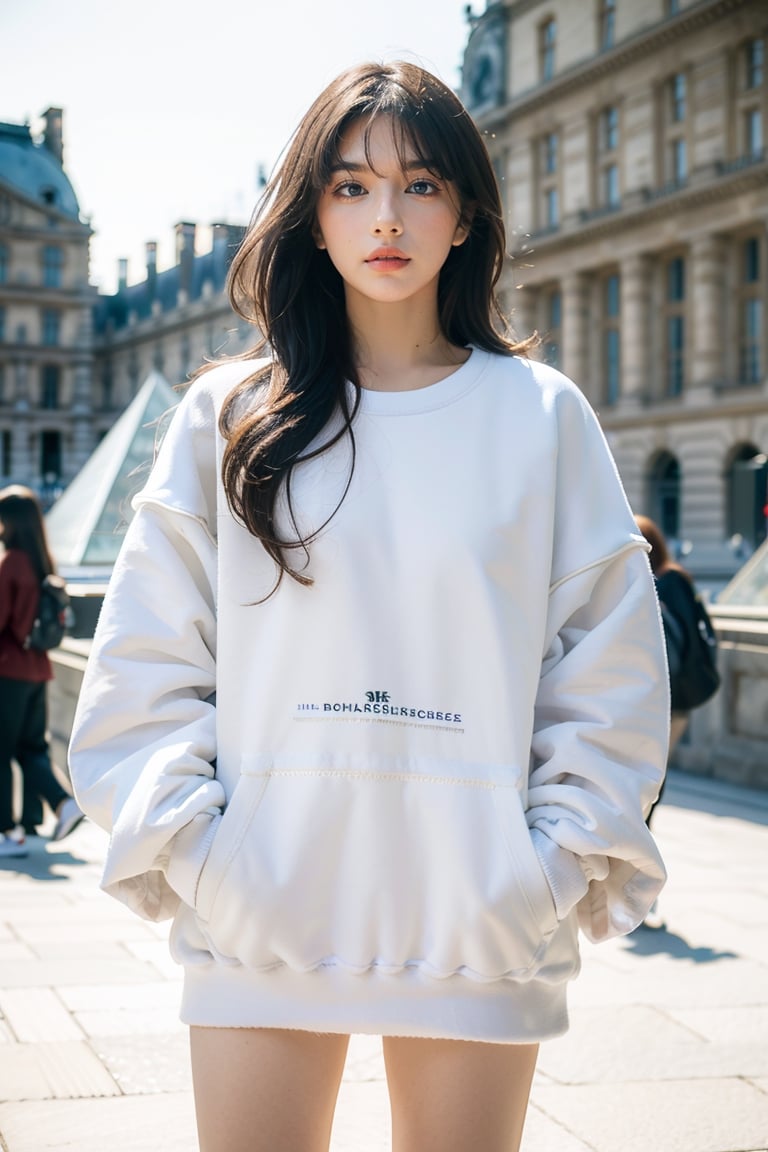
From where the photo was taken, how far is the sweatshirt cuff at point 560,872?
154 centimetres

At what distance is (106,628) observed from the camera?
1649mm

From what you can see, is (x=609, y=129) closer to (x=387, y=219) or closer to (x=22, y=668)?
(x=22, y=668)

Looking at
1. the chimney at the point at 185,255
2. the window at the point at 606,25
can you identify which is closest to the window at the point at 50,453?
the chimney at the point at 185,255

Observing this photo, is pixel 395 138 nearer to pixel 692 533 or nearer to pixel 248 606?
pixel 248 606

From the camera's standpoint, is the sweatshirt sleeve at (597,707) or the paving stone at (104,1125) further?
the paving stone at (104,1125)

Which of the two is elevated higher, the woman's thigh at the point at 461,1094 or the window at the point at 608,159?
the window at the point at 608,159

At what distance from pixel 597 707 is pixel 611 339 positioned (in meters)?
38.5

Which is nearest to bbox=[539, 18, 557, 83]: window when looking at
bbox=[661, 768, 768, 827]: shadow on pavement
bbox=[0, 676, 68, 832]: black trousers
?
bbox=[661, 768, 768, 827]: shadow on pavement

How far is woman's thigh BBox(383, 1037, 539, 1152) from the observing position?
5.04 feet

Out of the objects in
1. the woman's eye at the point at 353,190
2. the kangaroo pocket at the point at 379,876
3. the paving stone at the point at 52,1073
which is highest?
the woman's eye at the point at 353,190

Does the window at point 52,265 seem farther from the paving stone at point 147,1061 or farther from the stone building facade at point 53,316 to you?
the paving stone at point 147,1061

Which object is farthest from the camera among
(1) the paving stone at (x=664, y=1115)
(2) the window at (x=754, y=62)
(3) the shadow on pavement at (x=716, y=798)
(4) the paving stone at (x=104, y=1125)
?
(2) the window at (x=754, y=62)

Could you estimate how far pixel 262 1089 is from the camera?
5.00ft

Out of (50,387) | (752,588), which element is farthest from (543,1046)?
(50,387)
